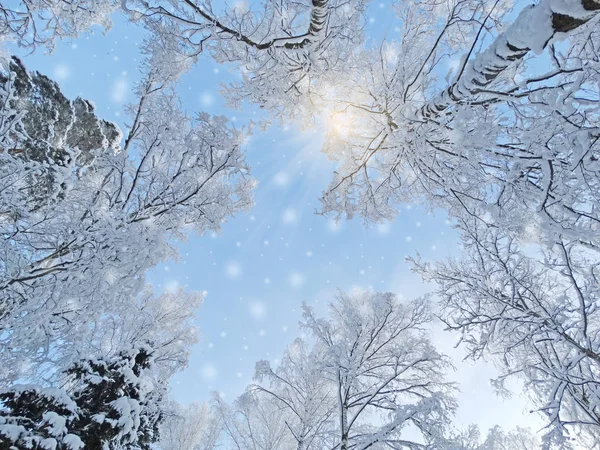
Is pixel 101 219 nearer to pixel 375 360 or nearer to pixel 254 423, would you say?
pixel 375 360

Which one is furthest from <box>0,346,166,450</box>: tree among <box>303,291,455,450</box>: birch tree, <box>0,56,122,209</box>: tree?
<box>303,291,455,450</box>: birch tree

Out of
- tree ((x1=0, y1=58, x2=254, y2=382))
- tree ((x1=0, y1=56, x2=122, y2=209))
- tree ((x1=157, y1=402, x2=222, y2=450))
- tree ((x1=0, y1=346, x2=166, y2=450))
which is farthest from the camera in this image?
tree ((x1=157, y1=402, x2=222, y2=450))

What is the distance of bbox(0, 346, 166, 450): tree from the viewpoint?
7.40 feet

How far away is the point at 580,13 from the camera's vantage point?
1323 millimetres

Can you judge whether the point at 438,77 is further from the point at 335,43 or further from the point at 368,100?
the point at 335,43

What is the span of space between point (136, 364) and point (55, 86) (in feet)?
18.8

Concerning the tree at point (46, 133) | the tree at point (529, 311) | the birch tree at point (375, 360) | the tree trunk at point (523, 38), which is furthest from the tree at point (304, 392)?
the tree trunk at point (523, 38)

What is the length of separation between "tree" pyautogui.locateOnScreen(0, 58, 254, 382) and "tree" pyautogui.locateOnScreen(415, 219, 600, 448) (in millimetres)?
3363

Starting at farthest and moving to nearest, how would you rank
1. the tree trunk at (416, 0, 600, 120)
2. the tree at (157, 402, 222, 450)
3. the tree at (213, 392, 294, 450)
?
the tree at (157, 402, 222, 450), the tree at (213, 392, 294, 450), the tree trunk at (416, 0, 600, 120)

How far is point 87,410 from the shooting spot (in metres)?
2.57

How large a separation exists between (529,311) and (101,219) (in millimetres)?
4766

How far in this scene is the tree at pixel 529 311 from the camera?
3.05m

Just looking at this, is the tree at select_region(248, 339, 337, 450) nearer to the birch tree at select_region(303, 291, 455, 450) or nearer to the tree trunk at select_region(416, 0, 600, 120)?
the birch tree at select_region(303, 291, 455, 450)

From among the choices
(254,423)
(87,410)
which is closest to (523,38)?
(87,410)
